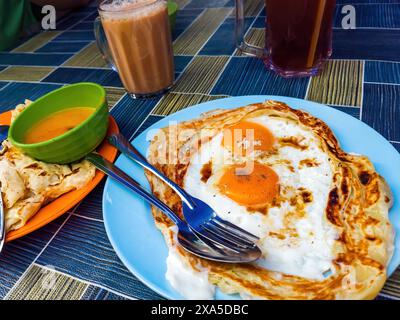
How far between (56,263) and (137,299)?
30 centimetres

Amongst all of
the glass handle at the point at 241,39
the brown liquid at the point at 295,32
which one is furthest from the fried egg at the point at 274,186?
the glass handle at the point at 241,39

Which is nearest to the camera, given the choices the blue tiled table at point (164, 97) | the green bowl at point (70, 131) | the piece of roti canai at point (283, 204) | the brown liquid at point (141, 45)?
the piece of roti canai at point (283, 204)

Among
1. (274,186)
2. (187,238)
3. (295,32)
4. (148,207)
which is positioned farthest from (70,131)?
(295,32)

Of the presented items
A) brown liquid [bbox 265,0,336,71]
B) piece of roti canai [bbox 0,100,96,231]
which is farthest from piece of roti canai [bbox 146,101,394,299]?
brown liquid [bbox 265,0,336,71]

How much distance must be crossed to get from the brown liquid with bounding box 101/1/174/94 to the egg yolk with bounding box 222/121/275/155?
0.58 metres

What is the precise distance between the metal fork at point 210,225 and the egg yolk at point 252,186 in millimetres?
103

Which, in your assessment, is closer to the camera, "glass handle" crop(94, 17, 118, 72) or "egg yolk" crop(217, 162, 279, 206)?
"egg yolk" crop(217, 162, 279, 206)

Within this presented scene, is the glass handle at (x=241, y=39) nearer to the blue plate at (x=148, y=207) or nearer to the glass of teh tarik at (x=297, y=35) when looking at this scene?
the glass of teh tarik at (x=297, y=35)

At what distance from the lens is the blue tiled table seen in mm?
938

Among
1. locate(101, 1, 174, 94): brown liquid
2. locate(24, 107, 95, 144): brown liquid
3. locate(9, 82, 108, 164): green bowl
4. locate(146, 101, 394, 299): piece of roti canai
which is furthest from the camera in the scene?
locate(101, 1, 174, 94): brown liquid

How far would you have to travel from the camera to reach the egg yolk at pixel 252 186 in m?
1.00

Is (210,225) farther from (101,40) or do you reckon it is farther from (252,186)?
(101,40)

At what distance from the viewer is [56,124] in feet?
4.28

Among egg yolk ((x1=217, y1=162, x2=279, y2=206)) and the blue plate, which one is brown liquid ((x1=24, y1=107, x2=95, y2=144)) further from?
egg yolk ((x1=217, y1=162, x2=279, y2=206))
